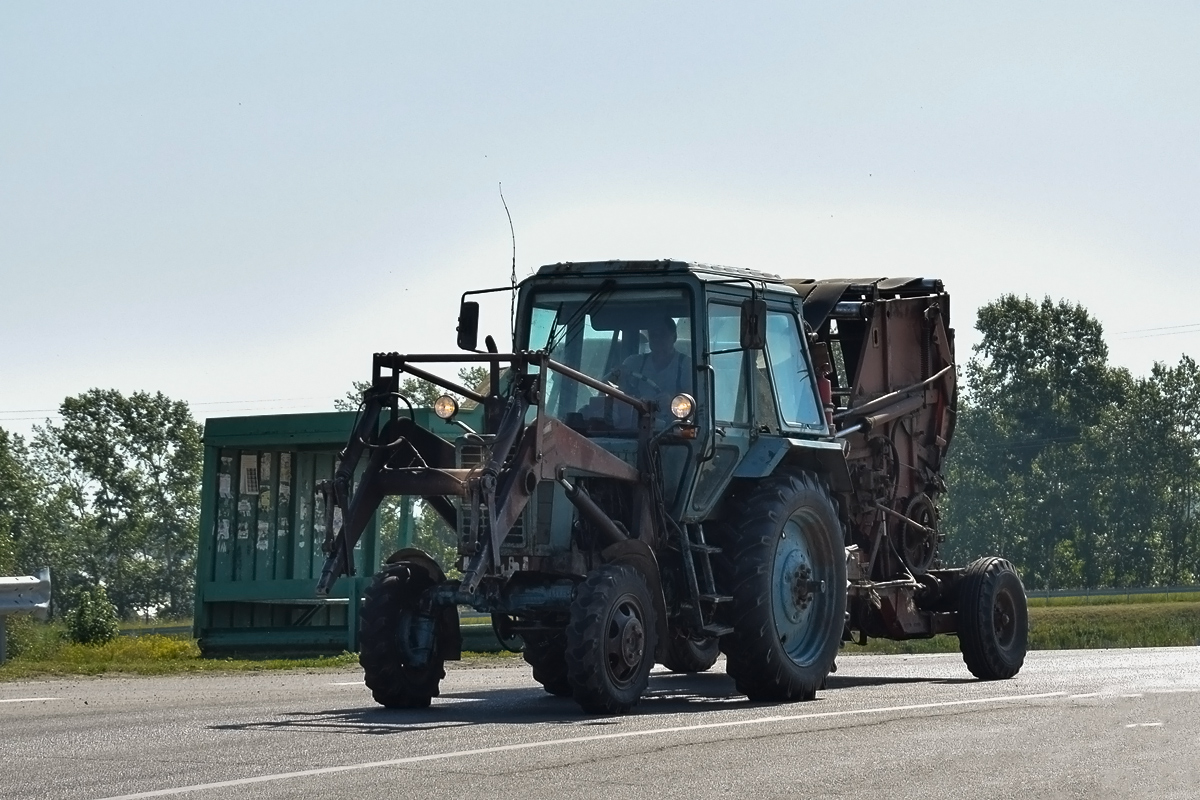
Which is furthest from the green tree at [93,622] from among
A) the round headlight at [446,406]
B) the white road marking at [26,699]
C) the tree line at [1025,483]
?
the tree line at [1025,483]

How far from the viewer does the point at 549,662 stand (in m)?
14.3

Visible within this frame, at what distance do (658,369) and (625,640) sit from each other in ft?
8.29

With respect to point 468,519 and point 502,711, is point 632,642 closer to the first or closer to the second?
point 502,711

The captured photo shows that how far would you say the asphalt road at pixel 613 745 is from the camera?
800 cm

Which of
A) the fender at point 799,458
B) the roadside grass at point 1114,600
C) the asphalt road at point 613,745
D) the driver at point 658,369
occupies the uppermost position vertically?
the roadside grass at point 1114,600

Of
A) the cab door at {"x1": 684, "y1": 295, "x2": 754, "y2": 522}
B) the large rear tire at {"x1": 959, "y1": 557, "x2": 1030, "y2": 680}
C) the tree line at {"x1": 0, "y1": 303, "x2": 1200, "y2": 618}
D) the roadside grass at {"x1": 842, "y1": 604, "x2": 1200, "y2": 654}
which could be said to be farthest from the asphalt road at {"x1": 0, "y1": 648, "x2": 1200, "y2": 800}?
A: the tree line at {"x1": 0, "y1": 303, "x2": 1200, "y2": 618}

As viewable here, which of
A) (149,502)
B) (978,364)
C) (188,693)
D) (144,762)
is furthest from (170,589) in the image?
(144,762)

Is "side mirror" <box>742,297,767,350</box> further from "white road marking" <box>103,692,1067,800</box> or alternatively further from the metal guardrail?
the metal guardrail

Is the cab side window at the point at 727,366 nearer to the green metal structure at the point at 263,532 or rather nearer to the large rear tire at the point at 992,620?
the large rear tire at the point at 992,620

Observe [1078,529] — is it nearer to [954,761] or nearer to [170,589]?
[170,589]

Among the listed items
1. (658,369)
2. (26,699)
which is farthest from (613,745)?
(26,699)

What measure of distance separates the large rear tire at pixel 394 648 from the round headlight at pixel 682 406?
204cm

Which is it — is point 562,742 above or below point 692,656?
below

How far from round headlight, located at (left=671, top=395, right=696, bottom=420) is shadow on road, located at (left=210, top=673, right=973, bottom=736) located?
195 cm
